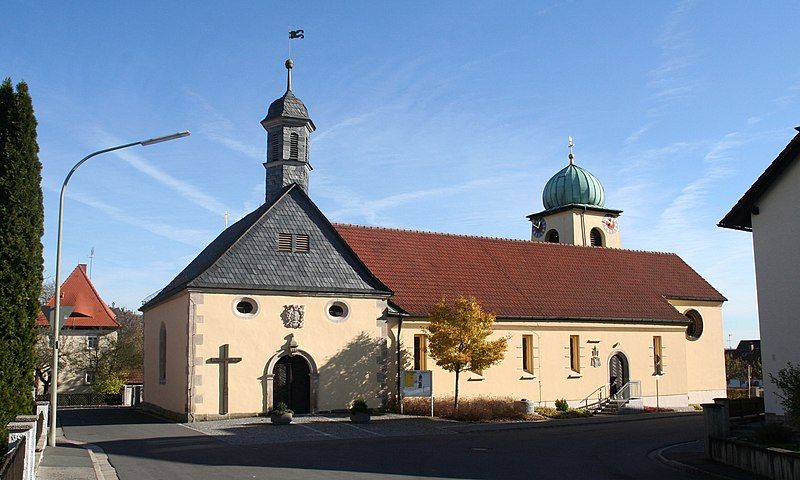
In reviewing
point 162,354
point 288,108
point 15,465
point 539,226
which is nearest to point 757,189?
point 288,108

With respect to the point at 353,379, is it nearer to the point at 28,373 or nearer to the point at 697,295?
the point at 28,373

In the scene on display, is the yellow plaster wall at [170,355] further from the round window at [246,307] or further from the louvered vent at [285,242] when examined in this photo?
the louvered vent at [285,242]

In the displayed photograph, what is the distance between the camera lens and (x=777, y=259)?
21719 millimetres

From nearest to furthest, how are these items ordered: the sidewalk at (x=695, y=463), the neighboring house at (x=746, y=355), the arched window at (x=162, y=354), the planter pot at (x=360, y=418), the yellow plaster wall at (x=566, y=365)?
the sidewalk at (x=695, y=463), the planter pot at (x=360, y=418), the arched window at (x=162, y=354), the yellow plaster wall at (x=566, y=365), the neighboring house at (x=746, y=355)

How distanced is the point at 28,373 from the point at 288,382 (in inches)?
519

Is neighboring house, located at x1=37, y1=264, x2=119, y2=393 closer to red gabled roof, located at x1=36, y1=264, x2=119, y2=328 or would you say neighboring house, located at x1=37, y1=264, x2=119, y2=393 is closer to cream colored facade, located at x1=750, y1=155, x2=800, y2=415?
red gabled roof, located at x1=36, y1=264, x2=119, y2=328

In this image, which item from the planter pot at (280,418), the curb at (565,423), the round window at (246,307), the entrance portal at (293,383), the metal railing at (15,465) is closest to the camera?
the metal railing at (15,465)

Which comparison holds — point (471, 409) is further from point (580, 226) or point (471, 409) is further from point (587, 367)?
point (580, 226)

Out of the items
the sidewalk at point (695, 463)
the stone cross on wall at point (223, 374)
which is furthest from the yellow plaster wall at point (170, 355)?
the sidewalk at point (695, 463)

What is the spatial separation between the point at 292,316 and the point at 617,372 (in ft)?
56.0

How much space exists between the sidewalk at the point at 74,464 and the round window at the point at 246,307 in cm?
824

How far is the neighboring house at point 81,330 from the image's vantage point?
49750 millimetres

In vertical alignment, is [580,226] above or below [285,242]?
above

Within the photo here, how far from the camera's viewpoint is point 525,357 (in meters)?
33.7
